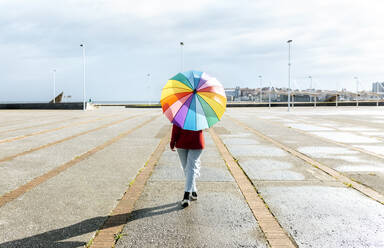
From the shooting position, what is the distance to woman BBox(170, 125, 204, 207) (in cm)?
418

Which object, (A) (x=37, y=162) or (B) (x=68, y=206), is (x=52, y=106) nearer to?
(A) (x=37, y=162)

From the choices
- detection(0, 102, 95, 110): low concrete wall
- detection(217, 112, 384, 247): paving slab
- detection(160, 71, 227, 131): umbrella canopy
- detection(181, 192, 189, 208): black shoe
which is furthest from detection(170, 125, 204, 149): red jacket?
detection(0, 102, 95, 110): low concrete wall

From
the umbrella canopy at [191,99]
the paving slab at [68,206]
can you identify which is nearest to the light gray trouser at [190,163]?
the umbrella canopy at [191,99]

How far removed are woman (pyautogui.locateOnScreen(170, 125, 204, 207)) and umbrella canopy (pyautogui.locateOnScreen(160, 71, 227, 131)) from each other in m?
0.33

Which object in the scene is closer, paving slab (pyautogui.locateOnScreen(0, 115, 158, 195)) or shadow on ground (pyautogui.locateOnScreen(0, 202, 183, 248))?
shadow on ground (pyautogui.locateOnScreen(0, 202, 183, 248))

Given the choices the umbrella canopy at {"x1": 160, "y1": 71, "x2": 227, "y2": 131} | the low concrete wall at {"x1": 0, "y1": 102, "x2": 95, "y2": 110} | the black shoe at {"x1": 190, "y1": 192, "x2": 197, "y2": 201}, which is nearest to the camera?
the umbrella canopy at {"x1": 160, "y1": 71, "x2": 227, "y2": 131}

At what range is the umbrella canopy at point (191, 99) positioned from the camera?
3.80 meters

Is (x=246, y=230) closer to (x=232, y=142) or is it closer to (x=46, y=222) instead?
(x=46, y=222)

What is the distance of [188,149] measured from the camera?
4285 millimetres

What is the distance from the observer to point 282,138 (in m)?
11.2

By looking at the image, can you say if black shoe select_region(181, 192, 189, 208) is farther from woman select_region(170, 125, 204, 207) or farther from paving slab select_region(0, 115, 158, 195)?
paving slab select_region(0, 115, 158, 195)

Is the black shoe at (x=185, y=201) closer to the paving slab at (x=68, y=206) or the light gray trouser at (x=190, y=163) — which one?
the light gray trouser at (x=190, y=163)

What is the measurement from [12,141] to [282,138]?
8.96 meters

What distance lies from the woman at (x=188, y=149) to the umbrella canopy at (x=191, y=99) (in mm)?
334
